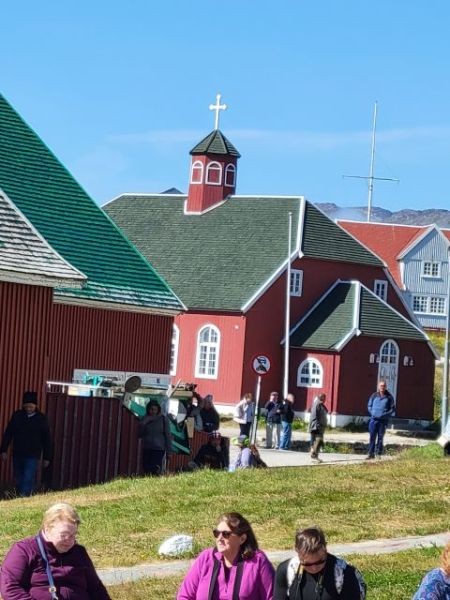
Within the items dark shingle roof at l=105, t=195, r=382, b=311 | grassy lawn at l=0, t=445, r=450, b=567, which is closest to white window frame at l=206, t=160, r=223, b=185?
dark shingle roof at l=105, t=195, r=382, b=311

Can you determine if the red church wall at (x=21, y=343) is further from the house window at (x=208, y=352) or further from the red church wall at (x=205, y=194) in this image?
the red church wall at (x=205, y=194)

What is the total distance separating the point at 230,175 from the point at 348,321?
10477 millimetres

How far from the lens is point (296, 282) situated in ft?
180

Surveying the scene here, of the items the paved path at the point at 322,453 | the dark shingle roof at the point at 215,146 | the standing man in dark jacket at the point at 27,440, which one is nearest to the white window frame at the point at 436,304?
the dark shingle roof at the point at 215,146

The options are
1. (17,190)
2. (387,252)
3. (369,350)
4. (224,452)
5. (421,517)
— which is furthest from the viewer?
(387,252)

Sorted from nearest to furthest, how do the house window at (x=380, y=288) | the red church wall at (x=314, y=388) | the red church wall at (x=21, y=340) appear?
the red church wall at (x=21, y=340) → the red church wall at (x=314, y=388) → the house window at (x=380, y=288)

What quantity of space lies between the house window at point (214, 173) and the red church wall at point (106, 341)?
27.1 meters

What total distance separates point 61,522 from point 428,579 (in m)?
2.39

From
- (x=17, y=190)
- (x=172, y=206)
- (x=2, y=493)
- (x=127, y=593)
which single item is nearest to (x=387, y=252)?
(x=172, y=206)

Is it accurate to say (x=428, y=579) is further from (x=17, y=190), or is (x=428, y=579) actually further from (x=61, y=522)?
(x=17, y=190)

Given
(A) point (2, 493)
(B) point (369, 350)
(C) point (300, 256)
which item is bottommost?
(A) point (2, 493)

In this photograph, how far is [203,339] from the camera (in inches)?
2148

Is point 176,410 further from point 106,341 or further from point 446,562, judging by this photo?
point 446,562

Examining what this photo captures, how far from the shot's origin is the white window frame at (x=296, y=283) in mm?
54500
